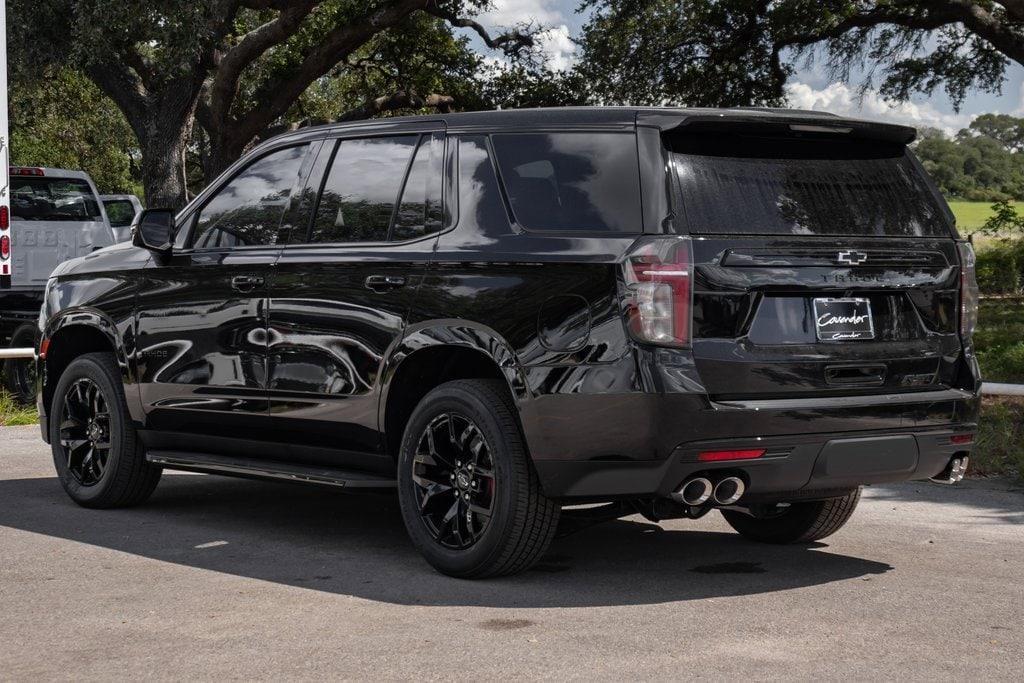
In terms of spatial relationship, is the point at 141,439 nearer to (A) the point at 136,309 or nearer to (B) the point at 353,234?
(A) the point at 136,309

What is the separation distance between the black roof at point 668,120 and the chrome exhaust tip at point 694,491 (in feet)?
4.42

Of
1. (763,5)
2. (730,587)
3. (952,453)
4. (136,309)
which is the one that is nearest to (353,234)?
(136,309)

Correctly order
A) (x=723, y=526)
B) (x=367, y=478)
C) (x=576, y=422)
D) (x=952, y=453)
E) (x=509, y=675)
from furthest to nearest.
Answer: (x=723, y=526), (x=367, y=478), (x=952, y=453), (x=576, y=422), (x=509, y=675)

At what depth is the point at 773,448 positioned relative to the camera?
5633 millimetres

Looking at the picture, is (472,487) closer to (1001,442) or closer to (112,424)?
(112,424)

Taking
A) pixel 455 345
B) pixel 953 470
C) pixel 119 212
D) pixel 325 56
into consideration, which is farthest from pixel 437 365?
pixel 325 56

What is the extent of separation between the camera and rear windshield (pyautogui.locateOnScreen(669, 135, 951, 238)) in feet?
18.9

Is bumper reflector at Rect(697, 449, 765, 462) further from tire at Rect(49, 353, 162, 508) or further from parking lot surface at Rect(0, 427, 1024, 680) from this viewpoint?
tire at Rect(49, 353, 162, 508)

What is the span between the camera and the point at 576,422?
5.66m

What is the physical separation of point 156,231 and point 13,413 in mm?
6049

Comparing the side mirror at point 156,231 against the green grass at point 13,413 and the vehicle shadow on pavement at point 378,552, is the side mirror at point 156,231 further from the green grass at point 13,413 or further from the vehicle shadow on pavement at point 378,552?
the green grass at point 13,413

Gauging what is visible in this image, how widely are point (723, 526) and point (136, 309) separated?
10.5 feet

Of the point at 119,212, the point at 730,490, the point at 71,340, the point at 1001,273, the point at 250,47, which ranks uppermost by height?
the point at 250,47

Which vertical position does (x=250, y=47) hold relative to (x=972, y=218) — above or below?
above
